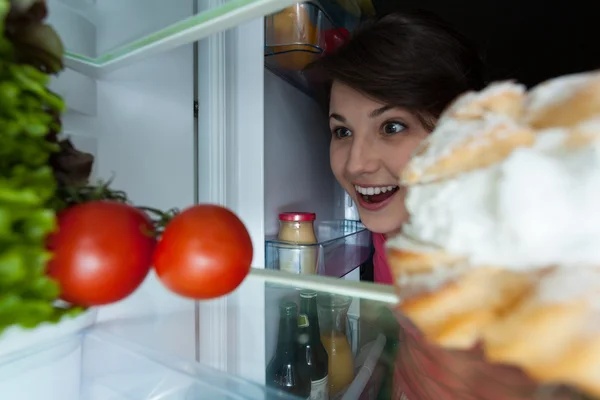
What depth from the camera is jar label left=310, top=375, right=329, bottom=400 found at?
0.87 metres

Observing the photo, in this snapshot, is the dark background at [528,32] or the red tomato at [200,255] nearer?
the red tomato at [200,255]

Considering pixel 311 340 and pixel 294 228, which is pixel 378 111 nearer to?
pixel 294 228

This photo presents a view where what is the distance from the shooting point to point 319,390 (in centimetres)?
88

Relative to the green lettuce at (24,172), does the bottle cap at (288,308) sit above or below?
below

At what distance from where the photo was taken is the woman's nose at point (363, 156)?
0.98 metres

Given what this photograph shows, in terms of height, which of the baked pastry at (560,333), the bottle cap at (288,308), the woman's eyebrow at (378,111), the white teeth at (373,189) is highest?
the woman's eyebrow at (378,111)

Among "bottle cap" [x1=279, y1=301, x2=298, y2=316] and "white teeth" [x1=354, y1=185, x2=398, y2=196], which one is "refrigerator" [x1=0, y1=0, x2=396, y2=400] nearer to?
"bottle cap" [x1=279, y1=301, x2=298, y2=316]

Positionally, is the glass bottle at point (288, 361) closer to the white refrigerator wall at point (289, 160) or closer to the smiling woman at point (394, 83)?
the white refrigerator wall at point (289, 160)

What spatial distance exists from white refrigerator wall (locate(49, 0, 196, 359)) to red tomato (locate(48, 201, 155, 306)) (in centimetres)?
20

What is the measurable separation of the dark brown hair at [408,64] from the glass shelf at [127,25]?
0.47 m

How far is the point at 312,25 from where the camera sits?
3.28ft

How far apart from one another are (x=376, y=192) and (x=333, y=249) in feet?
1.09

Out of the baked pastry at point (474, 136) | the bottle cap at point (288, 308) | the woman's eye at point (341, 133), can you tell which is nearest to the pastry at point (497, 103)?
the baked pastry at point (474, 136)

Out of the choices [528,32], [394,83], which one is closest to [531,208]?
[394,83]
